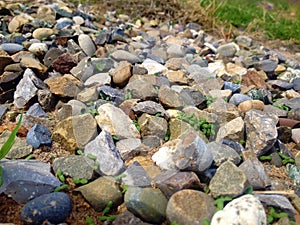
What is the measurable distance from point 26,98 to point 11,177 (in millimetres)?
691

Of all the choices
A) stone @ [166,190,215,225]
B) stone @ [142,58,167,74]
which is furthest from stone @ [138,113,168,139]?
stone @ [142,58,167,74]

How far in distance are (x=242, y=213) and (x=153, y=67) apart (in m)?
1.28

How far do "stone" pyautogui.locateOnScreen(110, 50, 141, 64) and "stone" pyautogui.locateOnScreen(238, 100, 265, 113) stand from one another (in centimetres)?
71

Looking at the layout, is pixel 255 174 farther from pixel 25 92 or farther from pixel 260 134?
pixel 25 92

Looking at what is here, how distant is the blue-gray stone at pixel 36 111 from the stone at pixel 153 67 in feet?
2.19

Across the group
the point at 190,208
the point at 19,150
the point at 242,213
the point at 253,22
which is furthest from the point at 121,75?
the point at 253,22

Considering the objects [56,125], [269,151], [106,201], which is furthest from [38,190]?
[269,151]

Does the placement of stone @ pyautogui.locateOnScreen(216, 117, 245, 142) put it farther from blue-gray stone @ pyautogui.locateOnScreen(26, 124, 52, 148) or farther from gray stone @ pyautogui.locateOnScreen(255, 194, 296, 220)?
blue-gray stone @ pyautogui.locateOnScreen(26, 124, 52, 148)

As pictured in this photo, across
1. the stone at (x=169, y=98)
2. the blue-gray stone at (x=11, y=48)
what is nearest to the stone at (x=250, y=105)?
the stone at (x=169, y=98)

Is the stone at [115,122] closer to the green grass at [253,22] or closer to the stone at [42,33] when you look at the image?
the stone at [42,33]

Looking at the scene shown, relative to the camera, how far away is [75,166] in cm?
149

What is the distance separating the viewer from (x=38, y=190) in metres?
1.36

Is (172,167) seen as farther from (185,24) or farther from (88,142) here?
(185,24)

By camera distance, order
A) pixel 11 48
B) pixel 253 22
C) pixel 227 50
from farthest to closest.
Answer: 1. pixel 253 22
2. pixel 227 50
3. pixel 11 48
